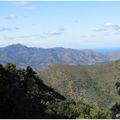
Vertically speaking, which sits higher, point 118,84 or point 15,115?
point 118,84

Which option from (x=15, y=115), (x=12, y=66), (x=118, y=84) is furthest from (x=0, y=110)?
(x=12, y=66)

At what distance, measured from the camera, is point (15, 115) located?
61.8ft

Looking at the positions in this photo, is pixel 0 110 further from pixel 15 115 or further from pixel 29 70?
pixel 29 70

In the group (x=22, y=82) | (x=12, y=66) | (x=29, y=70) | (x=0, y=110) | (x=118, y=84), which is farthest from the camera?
(x=29, y=70)

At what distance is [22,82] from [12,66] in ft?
24.9

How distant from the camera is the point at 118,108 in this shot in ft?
73.9

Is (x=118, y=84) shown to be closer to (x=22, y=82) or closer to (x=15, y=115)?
(x=15, y=115)

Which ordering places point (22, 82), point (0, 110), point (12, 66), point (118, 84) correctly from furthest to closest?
point (12, 66) → point (22, 82) → point (118, 84) → point (0, 110)

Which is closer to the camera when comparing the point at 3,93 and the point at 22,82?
the point at 3,93

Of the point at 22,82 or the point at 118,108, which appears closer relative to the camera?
the point at 118,108

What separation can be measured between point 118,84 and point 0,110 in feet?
26.6

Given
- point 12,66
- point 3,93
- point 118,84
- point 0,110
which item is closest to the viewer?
point 0,110

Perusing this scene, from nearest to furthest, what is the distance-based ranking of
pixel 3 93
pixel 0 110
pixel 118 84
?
pixel 0 110, pixel 3 93, pixel 118 84

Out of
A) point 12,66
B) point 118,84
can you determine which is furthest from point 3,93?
point 12,66
